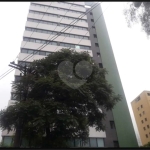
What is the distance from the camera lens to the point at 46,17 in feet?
81.4

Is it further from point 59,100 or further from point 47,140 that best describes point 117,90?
point 47,140

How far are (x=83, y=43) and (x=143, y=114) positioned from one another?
2528cm

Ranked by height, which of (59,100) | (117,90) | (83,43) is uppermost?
(83,43)

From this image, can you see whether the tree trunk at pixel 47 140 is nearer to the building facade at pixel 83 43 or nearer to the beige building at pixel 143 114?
the building facade at pixel 83 43

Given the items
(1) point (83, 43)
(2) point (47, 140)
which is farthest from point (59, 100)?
(1) point (83, 43)

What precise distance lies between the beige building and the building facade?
1986cm

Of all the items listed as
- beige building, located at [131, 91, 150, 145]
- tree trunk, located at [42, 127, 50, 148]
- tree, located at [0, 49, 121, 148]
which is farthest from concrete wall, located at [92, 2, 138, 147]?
beige building, located at [131, 91, 150, 145]

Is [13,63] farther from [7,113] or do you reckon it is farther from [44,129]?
[44,129]

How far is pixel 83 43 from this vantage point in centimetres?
2350

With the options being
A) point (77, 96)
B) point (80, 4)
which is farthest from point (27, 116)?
point (80, 4)

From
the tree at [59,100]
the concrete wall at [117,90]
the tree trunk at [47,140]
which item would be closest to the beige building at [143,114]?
the concrete wall at [117,90]

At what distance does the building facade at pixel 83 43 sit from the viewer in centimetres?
1677

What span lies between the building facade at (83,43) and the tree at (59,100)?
6.18 m

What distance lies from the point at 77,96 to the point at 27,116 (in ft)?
10.7
